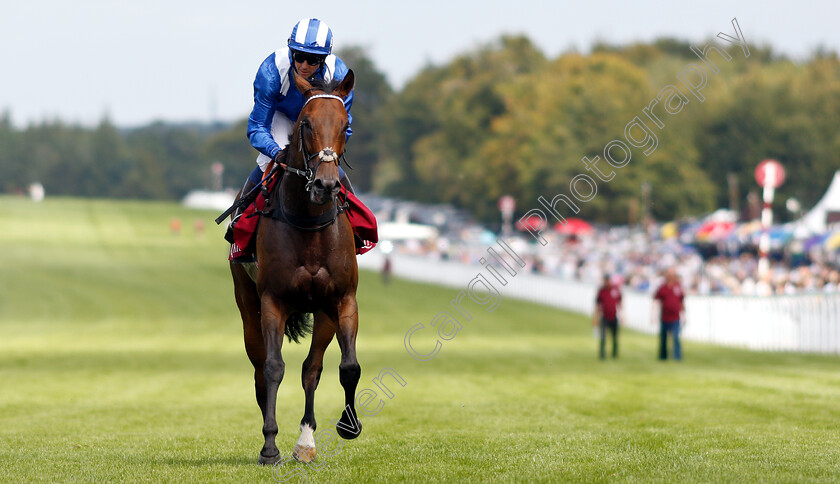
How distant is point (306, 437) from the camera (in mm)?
7574

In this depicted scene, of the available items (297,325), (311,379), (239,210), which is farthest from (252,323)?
(239,210)

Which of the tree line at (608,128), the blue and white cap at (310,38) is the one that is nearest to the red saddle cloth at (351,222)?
the blue and white cap at (310,38)

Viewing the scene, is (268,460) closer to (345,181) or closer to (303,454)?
(303,454)

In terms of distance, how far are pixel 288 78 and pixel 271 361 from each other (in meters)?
1.94

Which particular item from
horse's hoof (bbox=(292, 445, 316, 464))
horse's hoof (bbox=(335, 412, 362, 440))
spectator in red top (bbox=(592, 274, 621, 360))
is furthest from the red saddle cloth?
spectator in red top (bbox=(592, 274, 621, 360))

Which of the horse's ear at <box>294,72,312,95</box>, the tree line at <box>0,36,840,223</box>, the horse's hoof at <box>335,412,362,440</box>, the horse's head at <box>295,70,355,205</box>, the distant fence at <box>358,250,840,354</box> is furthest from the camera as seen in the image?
the tree line at <box>0,36,840,223</box>

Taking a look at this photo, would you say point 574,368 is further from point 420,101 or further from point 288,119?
point 420,101

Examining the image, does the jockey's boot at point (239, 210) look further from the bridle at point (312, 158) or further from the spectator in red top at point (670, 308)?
the spectator in red top at point (670, 308)

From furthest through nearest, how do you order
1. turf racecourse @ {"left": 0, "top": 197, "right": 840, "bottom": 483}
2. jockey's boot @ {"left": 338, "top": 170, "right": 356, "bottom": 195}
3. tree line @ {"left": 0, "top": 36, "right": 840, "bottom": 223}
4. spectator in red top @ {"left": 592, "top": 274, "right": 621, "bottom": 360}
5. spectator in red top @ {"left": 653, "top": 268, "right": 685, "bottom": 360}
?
tree line @ {"left": 0, "top": 36, "right": 840, "bottom": 223}
spectator in red top @ {"left": 592, "top": 274, "right": 621, "bottom": 360}
spectator in red top @ {"left": 653, "top": 268, "right": 685, "bottom": 360}
jockey's boot @ {"left": 338, "top": 170, "right": 356, "bottom": 195}
turf racecourse @ {"left": 0, "top": 197, "right": 840, "bottom": 483}

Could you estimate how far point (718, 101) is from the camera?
74312 millimetres

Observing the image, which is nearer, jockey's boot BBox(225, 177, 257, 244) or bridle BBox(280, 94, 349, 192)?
bridle BBox(280, 94, 349, 192)

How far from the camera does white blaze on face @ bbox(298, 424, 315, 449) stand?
24.8 feet

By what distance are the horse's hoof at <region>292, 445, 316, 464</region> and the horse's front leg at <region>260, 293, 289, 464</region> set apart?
0.90 feet

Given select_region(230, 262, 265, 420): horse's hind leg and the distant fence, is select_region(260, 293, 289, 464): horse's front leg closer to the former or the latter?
select_region(230, 262, 265, 420): horse's hind leg
